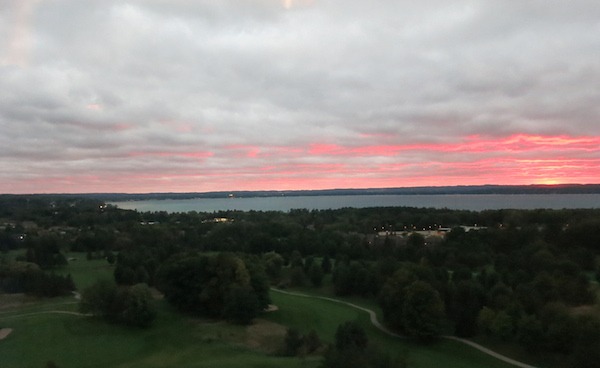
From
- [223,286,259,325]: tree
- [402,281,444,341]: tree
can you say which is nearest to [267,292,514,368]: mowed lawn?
[402,281,444,341]: tree

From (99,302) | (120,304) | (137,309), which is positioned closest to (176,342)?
(137,309)

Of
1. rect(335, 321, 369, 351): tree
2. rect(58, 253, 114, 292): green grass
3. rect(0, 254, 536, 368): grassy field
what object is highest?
rect(335, 321, 369, 351): tree

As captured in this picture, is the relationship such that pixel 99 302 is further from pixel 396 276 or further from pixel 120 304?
pixel 396 276

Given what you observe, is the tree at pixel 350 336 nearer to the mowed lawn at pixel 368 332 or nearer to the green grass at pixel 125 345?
the mowed lawn at pixel 368 332

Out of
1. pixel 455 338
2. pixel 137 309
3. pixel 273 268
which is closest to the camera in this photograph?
pixel 137 309

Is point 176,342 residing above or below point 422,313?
below

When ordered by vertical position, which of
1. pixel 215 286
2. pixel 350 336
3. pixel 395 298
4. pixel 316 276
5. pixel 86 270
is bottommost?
pixel 86 270

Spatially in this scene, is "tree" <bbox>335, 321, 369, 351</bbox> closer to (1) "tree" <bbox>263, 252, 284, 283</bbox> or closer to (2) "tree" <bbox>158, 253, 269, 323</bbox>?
(2) "tree" <bbox>158, 253, 269, 323</bbox>
